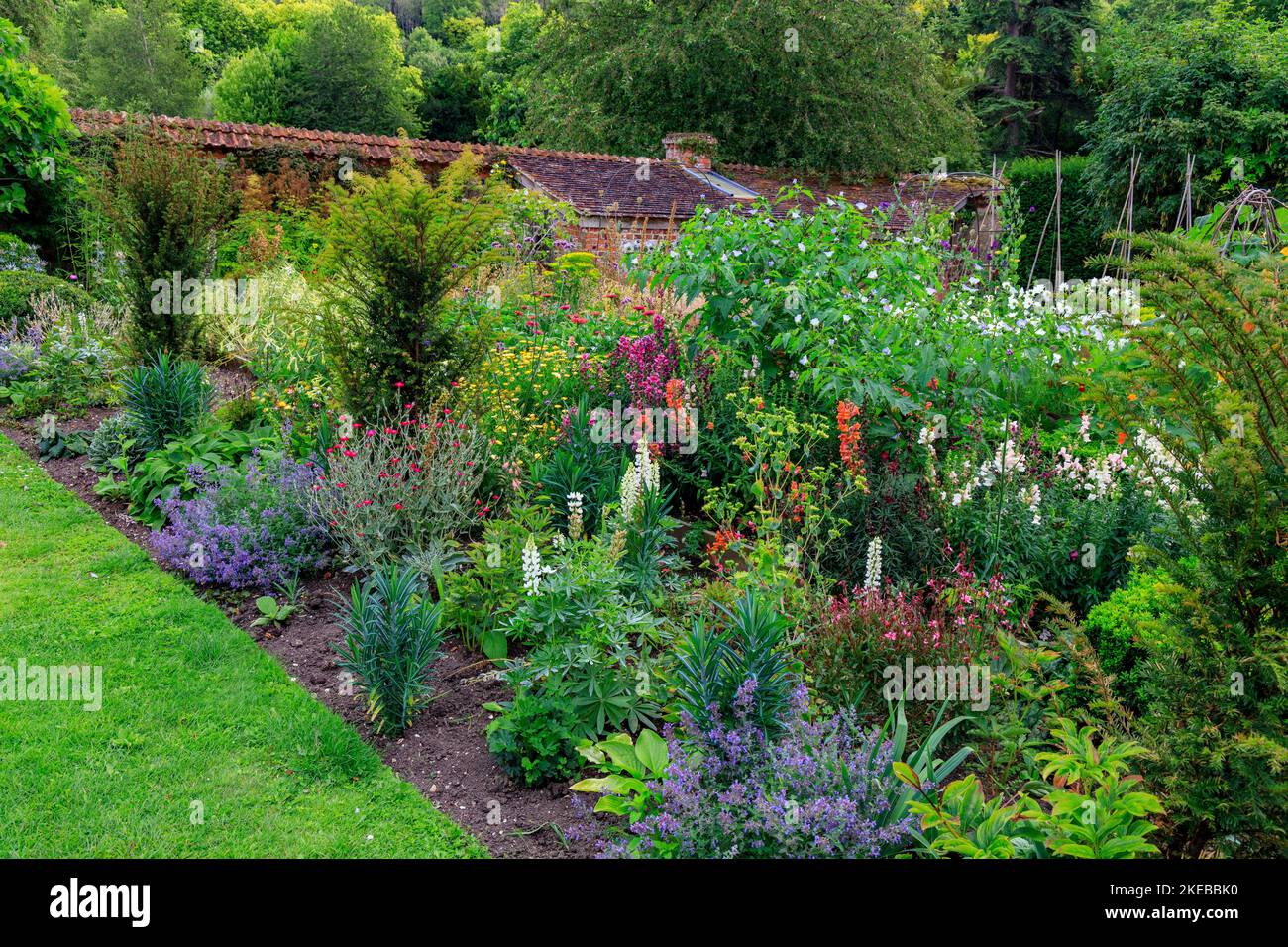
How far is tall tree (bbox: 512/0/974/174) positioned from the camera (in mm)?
21000

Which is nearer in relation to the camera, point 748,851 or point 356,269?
point 748,851

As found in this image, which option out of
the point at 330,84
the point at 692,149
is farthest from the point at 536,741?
the point at 330,84

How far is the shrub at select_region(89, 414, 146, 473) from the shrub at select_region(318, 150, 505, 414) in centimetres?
171

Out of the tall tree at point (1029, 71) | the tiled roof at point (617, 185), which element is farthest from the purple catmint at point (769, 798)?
the tall tree at point (1029, 71)

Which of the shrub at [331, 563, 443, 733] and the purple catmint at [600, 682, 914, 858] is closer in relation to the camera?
the purple catmint at [600, 682, 914, 858]

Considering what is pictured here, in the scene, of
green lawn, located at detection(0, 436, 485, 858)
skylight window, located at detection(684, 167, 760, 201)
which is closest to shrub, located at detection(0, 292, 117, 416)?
green lawn, located at detection(0, 436, 485, 858)

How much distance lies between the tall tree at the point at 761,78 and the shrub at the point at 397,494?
1802 cm

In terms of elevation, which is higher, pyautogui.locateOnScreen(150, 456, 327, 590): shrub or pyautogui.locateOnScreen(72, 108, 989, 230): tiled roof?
pyautogui.locateOnScreen(72, 108, 989, 230): tiled roof

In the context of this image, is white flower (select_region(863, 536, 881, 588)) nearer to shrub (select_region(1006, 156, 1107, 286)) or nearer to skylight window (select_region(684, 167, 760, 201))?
shrub (select_region(1006, 156, 1107, 286))

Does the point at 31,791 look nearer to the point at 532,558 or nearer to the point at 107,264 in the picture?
the point at 532,558

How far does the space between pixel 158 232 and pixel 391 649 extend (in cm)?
538

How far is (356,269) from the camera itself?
221 inches

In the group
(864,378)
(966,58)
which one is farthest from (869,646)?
(966,58)
